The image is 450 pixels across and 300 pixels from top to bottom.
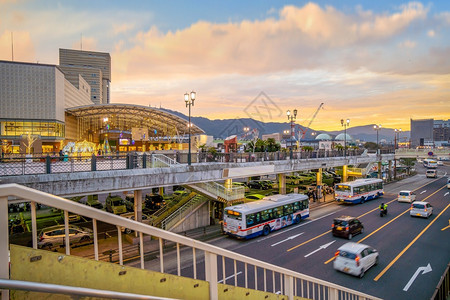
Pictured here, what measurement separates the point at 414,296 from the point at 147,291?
49.5 ft

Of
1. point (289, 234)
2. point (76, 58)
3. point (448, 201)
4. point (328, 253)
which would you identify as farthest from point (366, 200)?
point (76, 58)

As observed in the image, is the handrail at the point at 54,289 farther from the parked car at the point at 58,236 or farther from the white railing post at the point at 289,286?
the parked car at the point at 58,236

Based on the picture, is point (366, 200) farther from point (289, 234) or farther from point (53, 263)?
point (53, 263)

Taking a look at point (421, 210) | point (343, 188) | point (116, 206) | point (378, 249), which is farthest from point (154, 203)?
point (421, 210)

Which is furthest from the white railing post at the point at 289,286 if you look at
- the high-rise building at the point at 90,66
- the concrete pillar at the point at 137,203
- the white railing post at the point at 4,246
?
the high-rise building at the point at 90,66

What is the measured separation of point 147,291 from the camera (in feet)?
9.22

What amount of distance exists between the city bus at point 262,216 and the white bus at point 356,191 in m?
9.58

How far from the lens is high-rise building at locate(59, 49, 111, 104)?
15312cm

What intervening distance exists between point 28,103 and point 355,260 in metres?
53.3

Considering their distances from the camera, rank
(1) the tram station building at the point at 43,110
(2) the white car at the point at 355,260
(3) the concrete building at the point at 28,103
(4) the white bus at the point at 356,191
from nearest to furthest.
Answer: (2) the white car at the point at 355,260, (4) the white bus at the point at 356,191, (1) the tram station building at the point at 43,110, (3) the concrete building at the point at 28,103

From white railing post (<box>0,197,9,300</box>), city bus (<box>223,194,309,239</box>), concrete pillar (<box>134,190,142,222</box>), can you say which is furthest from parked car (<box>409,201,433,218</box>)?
white railing post (<box>0,197,9,300</box>)

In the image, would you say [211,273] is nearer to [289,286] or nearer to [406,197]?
[289,286]

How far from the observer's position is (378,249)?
61.6 feet

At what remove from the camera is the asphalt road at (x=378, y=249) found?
14188 mm
